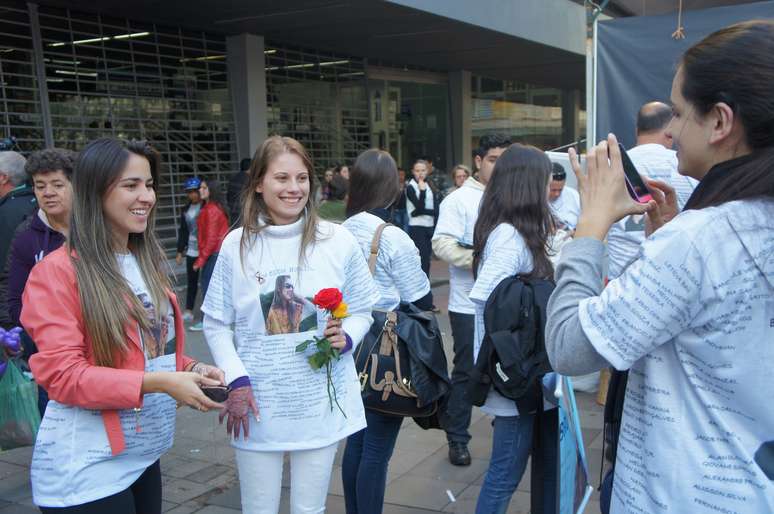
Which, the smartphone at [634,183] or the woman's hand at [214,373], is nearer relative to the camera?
the smartphone at [634,183]

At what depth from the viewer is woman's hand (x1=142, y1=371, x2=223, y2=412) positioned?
2068 millimetres

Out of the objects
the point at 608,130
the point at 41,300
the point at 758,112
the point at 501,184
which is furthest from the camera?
the point at 608,130

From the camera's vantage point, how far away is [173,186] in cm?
1178

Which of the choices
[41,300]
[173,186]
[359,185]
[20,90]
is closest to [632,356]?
[41,300]

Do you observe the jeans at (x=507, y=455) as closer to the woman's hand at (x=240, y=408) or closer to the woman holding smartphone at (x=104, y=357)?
the woman's hand at (x=240, y=408)

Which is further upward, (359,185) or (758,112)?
(758,112)

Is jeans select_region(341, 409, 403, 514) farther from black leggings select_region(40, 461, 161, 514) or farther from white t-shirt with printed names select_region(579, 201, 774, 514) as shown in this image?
white t-shirt with printed names select_region(579, 201, 774, 514)

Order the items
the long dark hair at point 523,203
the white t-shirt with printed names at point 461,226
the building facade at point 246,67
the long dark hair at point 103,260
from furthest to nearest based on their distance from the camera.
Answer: the building facade at point 246,67 → the white t-shirt with printed names at point 461,226 → the long dark hair at point 523,203 → the long dark hair at point 103,260

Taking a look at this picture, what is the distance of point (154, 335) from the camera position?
7.72 feet

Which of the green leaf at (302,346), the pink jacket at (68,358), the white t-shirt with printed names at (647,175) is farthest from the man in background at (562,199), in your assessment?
the pink jacket at (68,358)

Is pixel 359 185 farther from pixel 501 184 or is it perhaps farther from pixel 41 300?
pixel 41 300

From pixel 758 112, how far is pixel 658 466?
0.74 metres

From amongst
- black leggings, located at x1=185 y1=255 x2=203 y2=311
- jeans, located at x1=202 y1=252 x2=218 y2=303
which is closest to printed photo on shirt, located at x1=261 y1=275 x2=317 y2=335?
jeans, located at x1=202 y1=252 x2=218 y2=303

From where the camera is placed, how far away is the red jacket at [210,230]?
854 centimetres
